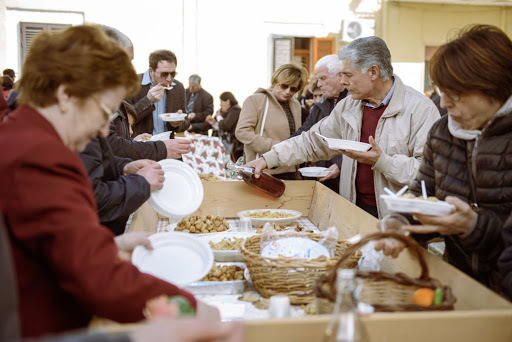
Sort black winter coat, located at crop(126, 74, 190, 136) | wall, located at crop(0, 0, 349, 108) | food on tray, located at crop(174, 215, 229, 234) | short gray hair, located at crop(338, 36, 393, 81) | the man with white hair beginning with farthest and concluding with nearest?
1. wall, located at crop(0, 0, 349, 108)
2. black winter coat, located at crop(126, 74, 190, 136)
3. the man with white hair
4. short gray hair, located at crop(338, 36, 393, 81)
5. food on tray, located at crop(174, 215, 229, 234)

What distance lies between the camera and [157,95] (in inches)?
181

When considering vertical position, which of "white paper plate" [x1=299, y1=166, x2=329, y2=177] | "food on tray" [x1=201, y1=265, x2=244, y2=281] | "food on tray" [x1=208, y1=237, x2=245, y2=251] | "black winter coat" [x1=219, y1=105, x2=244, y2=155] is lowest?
"black winter coat" [x1=219, y1=105, x2=244, y2=155]

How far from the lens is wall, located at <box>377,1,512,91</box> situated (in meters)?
11.5

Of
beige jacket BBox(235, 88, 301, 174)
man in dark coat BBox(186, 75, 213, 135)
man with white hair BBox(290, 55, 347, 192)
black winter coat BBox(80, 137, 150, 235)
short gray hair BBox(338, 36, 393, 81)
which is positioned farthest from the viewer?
man in dark coat BBox(186, 75, 213, 135)

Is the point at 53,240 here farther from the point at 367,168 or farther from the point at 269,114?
the point at 269,114

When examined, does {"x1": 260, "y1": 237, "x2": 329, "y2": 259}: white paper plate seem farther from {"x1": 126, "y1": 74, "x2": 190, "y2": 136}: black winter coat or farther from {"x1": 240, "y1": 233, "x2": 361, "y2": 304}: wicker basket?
{"x1": 126, "y1": 74, "x2": 190, "y2": 136}: black winter coat

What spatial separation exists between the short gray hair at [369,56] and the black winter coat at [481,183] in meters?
1.10

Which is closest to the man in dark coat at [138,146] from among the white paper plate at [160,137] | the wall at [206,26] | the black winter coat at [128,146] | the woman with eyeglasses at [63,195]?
the black winter coat at [128,146]

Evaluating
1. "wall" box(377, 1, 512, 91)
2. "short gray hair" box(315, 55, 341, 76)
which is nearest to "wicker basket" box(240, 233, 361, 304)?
"short gray hair" box(315, 55, 341, 76)

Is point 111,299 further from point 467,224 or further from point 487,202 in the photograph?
point 487,202

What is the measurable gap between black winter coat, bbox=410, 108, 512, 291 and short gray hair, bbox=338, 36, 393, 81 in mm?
1103

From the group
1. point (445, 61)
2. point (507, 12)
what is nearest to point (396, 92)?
point (445, 61)

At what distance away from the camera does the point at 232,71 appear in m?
11.1

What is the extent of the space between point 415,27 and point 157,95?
8687 millimetres
